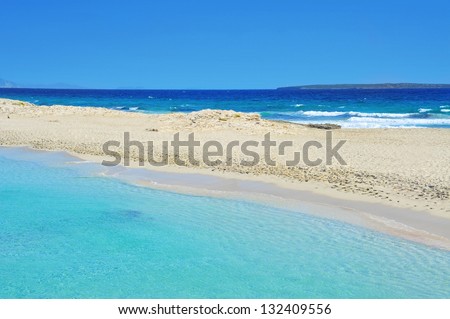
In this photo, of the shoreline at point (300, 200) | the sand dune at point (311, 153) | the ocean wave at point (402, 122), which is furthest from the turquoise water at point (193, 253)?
the ocean wave at point (402, 122)

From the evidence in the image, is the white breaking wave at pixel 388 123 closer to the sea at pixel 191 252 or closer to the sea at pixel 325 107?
the sea at pixel 325 107

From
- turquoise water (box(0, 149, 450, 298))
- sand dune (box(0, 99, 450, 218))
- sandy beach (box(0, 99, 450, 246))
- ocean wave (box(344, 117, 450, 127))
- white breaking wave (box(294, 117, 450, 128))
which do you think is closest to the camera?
turquoise water (box(0, 149, 450, 298))

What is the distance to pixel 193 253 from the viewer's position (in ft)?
25.1

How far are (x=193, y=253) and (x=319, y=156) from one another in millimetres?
8372

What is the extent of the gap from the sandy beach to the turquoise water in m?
1.41

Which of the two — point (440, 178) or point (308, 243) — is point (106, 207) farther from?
point (440, 178)

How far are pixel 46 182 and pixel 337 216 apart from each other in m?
7.09

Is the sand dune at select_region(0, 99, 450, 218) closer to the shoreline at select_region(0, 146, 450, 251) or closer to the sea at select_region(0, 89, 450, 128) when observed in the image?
the shoreline at select_region(0, 146, 450, 251)

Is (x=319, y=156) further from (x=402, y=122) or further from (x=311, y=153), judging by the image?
(x=402, y=122)

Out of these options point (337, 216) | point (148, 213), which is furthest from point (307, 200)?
point (148, 213)

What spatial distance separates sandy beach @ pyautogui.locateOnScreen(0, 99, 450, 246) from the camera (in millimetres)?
10016

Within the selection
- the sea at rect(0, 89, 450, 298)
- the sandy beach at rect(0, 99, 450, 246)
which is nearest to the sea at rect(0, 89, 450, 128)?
the sandy beach at rect(0, 99, 450, 246)

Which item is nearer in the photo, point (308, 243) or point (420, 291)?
point (420, 291)

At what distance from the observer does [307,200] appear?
10.6m
